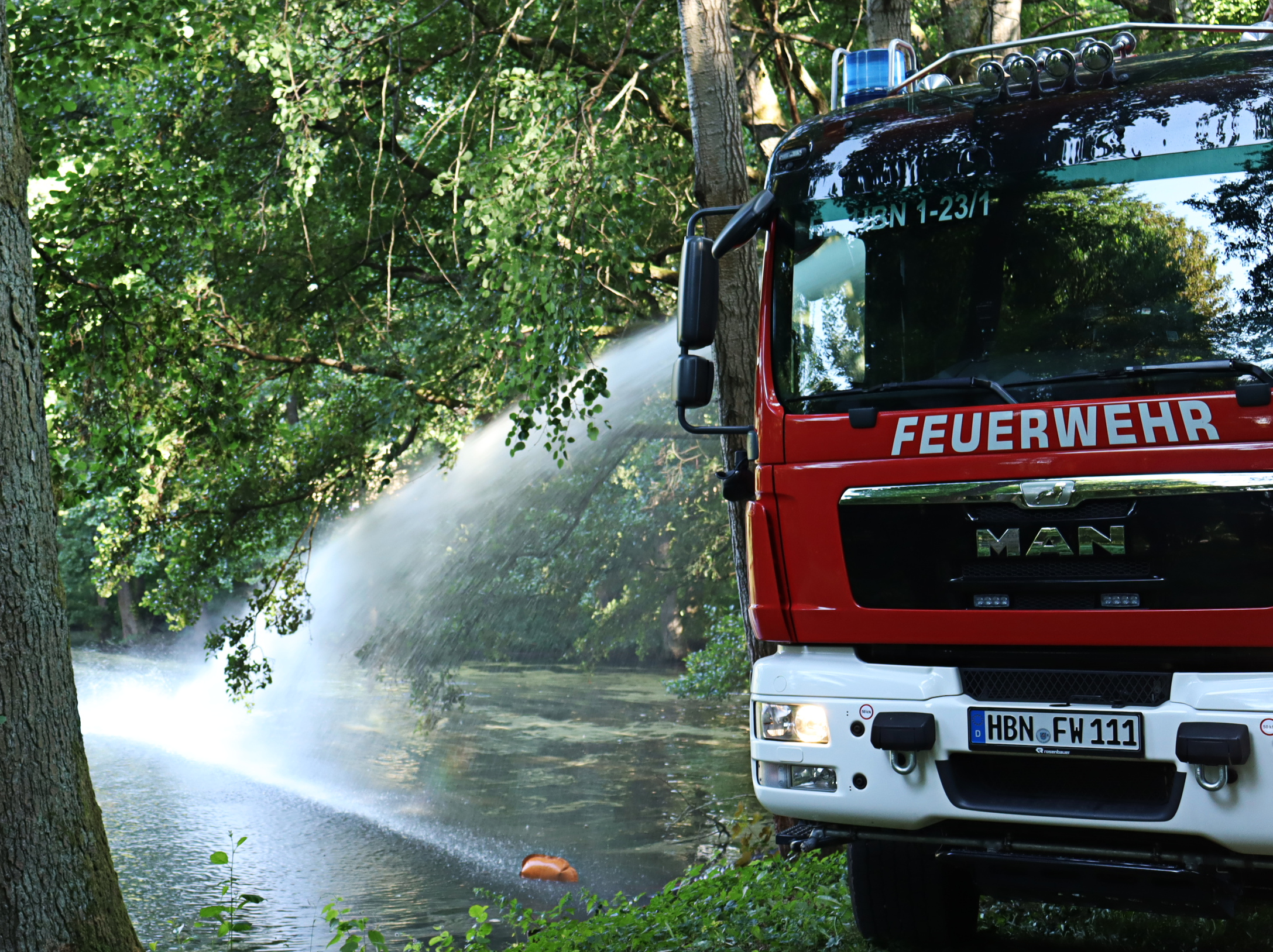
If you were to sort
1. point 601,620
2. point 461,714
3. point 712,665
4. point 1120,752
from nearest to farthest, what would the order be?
point 1120,752
point 712,665
point 461,714
point 601,620

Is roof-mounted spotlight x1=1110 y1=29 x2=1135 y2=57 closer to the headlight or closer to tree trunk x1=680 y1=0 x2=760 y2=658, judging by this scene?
the headlight

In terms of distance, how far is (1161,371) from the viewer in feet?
12.7

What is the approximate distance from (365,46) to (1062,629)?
7.77 metres

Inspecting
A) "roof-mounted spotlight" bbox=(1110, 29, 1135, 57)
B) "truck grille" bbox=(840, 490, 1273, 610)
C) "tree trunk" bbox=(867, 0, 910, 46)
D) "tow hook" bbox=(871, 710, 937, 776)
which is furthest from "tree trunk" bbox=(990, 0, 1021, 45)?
"tow hook" bbox=(871, 710, 937, 776)

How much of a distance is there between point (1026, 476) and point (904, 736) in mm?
900

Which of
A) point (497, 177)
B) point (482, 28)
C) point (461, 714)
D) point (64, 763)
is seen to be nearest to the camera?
point (64, 763)

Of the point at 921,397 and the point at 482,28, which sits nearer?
the point at 921,397

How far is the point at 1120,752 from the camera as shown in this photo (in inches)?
146

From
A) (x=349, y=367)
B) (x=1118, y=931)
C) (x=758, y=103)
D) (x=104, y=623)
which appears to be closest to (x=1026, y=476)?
(x=1118, y=931)

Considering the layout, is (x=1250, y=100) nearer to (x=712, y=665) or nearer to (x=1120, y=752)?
(x=1120, y=752)

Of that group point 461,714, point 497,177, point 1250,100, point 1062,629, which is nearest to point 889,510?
point 1062,629

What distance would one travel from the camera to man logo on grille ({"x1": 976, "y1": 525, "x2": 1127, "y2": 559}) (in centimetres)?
384

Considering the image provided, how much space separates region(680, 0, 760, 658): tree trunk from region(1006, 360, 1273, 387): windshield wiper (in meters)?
3.77

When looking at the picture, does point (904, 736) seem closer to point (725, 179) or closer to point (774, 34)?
point (725, 179)
